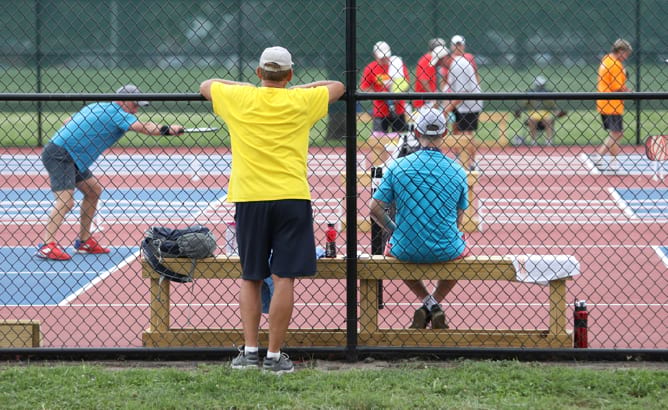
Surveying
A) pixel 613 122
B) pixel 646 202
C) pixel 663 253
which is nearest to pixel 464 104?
pixel 613 122

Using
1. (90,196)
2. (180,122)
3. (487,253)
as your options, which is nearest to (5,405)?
(90,196)

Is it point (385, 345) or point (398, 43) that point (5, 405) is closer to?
point (385, 345)

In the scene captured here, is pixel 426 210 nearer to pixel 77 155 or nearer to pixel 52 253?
pixel 77 155

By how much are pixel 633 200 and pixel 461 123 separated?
286 centimetres

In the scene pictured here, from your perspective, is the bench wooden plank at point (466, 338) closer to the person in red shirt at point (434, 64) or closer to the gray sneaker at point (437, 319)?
the gray sneaker at point (437, 319)

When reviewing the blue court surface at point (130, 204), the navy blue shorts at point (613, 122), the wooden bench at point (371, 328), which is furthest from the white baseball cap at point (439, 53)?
the wooden bench at point (371, 328)

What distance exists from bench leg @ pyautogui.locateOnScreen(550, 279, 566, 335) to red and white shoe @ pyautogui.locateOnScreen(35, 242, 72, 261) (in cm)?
518

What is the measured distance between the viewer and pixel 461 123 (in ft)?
53.6

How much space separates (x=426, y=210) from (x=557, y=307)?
3.50 ft

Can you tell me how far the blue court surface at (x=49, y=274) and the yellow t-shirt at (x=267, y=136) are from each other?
10.0 ft

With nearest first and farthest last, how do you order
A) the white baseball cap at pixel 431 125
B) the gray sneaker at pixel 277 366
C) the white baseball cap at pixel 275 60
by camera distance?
the white baseball cap at pixel 275 60, the gray sneaker at pixel 277 366, the white baseball cap at pixel 431 125

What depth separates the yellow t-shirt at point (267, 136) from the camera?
6500 millimetres

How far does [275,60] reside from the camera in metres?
6.47

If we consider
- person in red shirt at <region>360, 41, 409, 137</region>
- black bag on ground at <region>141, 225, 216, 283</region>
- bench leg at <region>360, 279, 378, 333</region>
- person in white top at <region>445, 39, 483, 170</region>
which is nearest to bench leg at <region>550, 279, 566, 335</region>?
bench leg at <region>360, 279, 378, 333</region>
